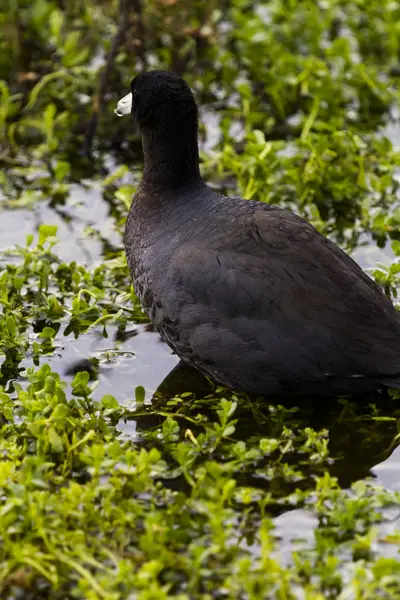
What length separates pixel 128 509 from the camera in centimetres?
349

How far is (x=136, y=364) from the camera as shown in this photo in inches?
184

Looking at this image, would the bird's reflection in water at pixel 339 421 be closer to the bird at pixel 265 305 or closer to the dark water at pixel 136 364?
the dark water at pixel 136 364

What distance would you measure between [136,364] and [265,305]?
2.90 feet

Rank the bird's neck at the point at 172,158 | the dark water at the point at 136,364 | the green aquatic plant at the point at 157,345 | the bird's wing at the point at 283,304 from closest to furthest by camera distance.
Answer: the green aquatic plant at the point at 157,345 < the dark water at the point at 136,364 < the bird's wing at the point at 283,304 < the bird's neck at the point at 172,158

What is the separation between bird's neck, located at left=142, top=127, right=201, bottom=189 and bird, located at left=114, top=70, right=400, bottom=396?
304mm

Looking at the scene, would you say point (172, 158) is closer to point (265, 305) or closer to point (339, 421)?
point (265, 305)

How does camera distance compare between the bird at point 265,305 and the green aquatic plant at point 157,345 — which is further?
the bird at point 265,305

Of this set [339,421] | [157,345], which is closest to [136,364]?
[157,345]

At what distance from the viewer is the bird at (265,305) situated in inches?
157

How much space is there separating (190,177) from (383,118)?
276 cm

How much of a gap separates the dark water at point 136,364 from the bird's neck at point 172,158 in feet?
2.42

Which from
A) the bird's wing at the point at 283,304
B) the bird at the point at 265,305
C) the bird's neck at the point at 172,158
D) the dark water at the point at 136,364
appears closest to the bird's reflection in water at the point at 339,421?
the dark water at the point at 136,364

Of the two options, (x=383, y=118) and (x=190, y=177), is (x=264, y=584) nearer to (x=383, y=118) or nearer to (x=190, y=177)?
(x=190, y=177)

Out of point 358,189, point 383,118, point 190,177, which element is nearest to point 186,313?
point 190,177
